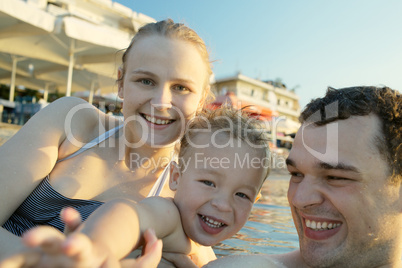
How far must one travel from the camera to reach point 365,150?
184cm

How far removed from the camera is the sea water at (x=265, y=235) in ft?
11.0

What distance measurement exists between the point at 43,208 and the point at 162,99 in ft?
3.44

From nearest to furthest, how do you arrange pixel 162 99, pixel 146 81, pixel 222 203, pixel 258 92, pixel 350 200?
pixel 350 200 < pixel 222 203 < pixel 162 99 < pixel 146 81 < pixel 258 92

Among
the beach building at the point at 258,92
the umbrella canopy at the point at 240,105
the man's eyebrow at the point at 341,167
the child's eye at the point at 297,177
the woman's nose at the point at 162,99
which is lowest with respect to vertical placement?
the child's eye at the point at 297,177

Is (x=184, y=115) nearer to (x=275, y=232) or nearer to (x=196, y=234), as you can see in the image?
(x=196, y=234)

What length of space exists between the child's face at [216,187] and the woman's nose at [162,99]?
12.9 inches

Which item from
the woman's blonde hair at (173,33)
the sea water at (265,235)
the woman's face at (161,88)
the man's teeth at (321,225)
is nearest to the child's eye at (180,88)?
the woman's face at (161,88)

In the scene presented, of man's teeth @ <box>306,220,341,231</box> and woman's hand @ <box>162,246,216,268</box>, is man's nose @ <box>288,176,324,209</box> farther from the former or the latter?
woman's hand @ <box>162,246,216,268</box>

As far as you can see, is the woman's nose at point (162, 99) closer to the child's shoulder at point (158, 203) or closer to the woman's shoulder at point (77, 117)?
the woman's shoulder at point (77, 117)

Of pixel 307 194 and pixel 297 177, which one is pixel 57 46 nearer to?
pixel 297 177

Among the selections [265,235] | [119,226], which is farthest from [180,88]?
[265,235]

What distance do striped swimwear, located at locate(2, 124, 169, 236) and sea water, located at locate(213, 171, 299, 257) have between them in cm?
138

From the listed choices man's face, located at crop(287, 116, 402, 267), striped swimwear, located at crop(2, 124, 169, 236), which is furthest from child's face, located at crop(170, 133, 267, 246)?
striped swimwear, located at crop(2, 124, 169, 236)

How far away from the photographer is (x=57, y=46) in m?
10.5
